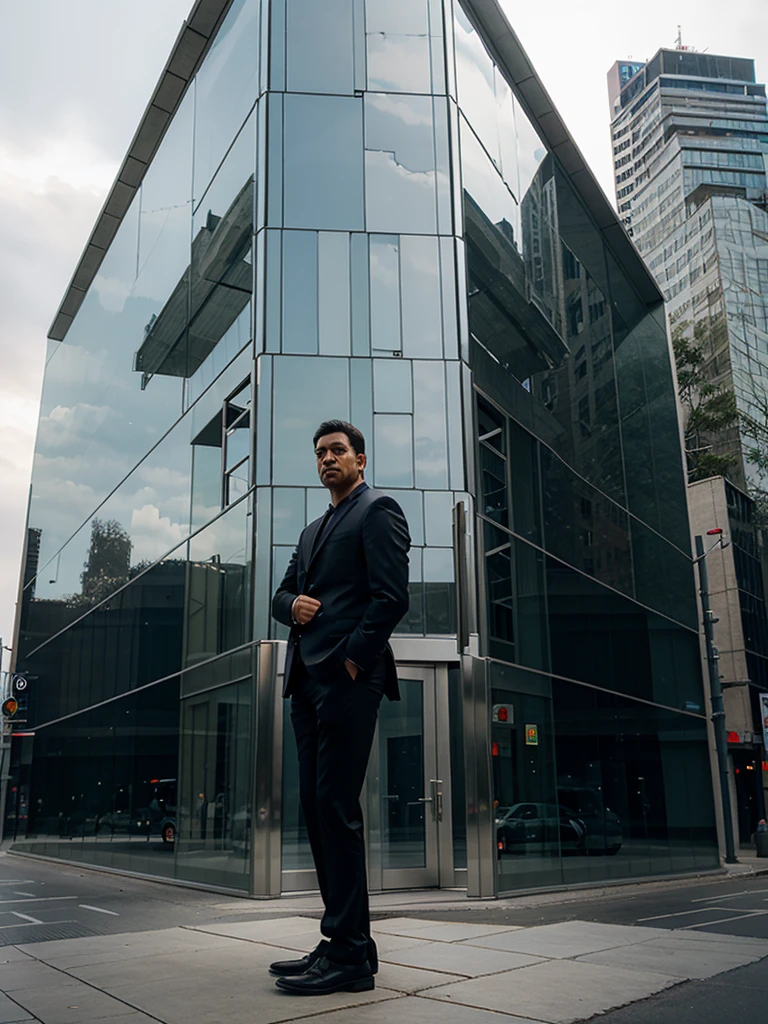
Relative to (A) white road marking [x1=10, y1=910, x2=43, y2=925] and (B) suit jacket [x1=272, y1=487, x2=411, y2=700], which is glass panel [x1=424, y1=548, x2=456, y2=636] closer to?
(A) white road marking [x1=10, y1=910, x2=43, y2=925]

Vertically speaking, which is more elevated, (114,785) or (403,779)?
(403,779)

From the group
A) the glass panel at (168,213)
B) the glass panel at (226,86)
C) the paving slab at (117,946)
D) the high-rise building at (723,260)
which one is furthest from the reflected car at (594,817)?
the high-rise building at (723,260)

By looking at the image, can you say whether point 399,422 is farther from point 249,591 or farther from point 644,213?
point 644,213

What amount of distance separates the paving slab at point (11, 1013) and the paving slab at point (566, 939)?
207cm

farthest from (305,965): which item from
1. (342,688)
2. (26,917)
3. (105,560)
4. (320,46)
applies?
(105,560)

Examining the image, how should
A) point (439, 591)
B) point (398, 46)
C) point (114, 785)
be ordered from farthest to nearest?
1. point (114, 785)
2. point (398, 46)
3. point (439, 591)

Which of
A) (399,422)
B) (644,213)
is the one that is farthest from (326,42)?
(644,213)

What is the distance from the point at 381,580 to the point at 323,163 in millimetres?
10986

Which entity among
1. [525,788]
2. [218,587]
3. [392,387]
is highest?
[392,387]

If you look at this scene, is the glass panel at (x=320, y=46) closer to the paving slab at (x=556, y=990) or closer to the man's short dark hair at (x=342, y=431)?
the man's short dark hair at (x=342, y=431)

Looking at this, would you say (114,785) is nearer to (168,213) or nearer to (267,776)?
(267,776)

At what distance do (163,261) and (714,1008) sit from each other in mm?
16438

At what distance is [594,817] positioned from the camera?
46.5ft

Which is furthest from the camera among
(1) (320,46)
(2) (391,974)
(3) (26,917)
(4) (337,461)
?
(1) (320,46)
